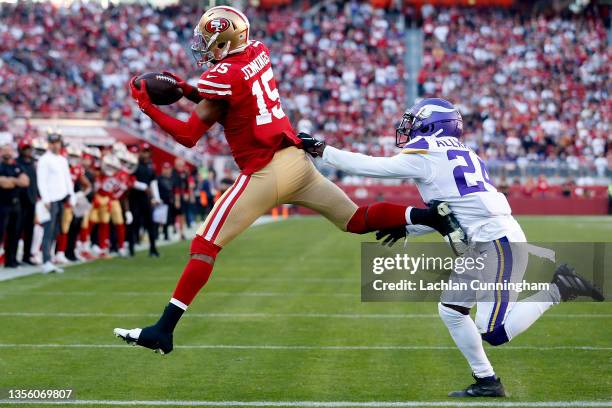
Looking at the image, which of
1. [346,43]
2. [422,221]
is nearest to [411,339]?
[422,221]

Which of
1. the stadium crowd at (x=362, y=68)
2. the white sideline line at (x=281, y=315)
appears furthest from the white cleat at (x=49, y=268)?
the stadium crowd at (x=362, y=68)

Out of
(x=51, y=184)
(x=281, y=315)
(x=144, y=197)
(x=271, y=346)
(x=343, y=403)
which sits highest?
(x=51, y=184)

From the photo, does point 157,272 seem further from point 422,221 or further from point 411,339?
point 422,221

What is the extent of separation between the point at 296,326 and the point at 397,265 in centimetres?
145

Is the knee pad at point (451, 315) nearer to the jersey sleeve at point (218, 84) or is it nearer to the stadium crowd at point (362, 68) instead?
the jersey sleeve at point (218, 84)

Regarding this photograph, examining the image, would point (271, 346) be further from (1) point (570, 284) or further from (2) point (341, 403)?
(1) point (570, 284)

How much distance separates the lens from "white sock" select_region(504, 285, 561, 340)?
594 centimetres

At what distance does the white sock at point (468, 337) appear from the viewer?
593 centimetres

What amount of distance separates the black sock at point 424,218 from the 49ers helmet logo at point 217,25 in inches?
65.3

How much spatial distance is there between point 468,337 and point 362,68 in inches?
1305

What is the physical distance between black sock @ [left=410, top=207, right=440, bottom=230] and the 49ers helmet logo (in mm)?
1660

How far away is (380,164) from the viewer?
6082mm

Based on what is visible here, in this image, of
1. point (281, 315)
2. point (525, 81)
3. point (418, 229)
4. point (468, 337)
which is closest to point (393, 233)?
point (418, 229)

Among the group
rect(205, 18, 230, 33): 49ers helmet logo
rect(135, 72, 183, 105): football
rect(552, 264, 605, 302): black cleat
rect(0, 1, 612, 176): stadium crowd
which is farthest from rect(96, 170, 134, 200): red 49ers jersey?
rect(0, 1, 612, 176): stadium crowd
